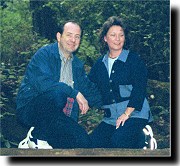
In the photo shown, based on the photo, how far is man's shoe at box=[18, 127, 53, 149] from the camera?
292 inches

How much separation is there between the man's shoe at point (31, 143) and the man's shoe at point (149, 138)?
142 cm

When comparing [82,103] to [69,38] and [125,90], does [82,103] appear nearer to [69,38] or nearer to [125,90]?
[125,90]

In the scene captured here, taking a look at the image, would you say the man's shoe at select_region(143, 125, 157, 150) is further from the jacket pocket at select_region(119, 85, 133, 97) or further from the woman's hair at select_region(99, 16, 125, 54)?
the woman's hair at select_region(99, 16, 125, 54)

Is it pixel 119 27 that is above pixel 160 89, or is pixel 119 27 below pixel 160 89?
above

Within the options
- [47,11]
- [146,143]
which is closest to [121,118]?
[146,143]

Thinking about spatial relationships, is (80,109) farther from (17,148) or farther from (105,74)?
(17,148)

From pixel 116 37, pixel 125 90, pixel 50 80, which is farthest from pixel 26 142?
pixel 116 37

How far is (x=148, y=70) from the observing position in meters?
7.49

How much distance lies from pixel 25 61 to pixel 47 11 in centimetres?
84

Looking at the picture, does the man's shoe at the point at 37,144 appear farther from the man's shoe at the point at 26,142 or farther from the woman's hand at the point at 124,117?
the woman's hand at the point at 124,117

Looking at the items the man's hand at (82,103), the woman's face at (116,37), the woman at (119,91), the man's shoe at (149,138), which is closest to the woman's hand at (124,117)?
the woman at (119,91)

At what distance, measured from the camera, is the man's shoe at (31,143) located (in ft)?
24.3

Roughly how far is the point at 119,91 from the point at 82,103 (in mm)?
575

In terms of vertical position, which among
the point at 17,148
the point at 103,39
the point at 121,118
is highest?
the point at 103,39
